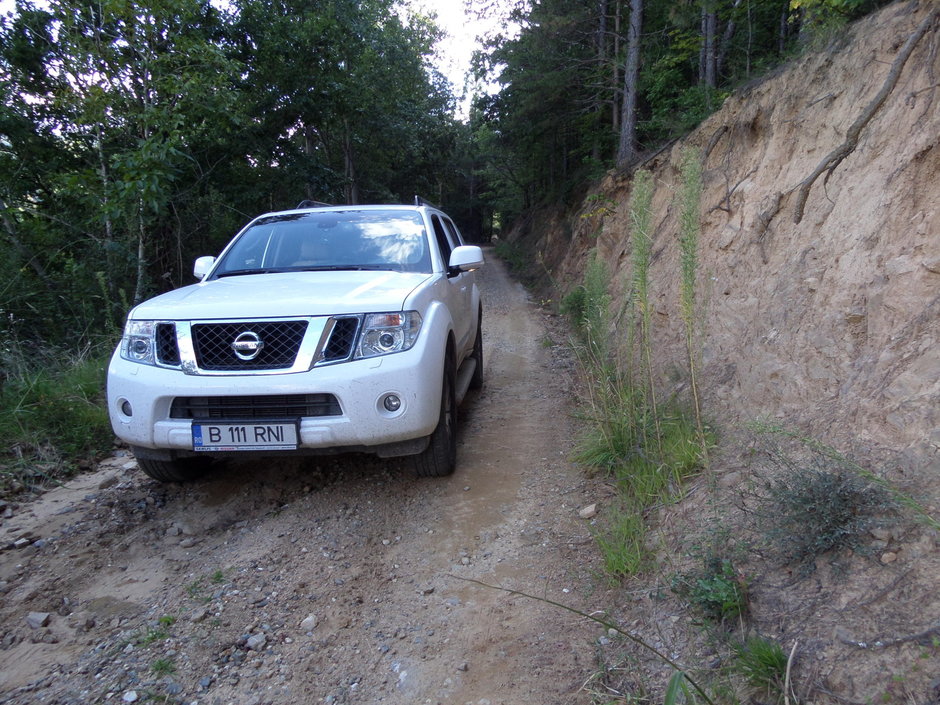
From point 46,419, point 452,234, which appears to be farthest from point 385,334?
point 46,419

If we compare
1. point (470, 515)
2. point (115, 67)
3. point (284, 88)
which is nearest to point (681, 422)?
point (470, 515)

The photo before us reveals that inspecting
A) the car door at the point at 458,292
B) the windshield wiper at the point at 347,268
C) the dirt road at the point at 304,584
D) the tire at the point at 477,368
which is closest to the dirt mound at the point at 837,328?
the dirt road at the point at 304,584

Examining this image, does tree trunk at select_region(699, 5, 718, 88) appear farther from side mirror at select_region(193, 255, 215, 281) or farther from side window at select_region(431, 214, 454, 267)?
side mirror at select_region(193, 255, 215, 281)

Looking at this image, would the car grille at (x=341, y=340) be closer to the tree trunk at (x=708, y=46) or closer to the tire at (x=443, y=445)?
the tire at (x=443, y=445)

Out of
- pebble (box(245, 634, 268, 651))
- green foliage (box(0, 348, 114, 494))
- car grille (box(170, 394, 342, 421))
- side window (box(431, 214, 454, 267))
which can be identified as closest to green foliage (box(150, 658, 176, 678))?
pebble (box(245, 634, 268, 651))

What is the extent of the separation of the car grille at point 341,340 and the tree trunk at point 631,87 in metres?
10.5

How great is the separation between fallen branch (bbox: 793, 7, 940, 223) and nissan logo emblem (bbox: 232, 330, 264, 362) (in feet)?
12.7

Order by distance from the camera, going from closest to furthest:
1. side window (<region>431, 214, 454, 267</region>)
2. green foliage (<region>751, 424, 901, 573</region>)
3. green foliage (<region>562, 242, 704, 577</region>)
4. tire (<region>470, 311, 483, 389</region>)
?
green foliage (<region>751, 424, 901, 573</region>)
green foliage (<region>562, 242, 704, 577</region>)
side window (<region>431, 214, 454, 267</region>)
tire (<region>470, 311, 483, 389</region>)

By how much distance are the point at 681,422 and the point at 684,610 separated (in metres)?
1.59

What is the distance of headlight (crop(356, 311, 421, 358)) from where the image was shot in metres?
3.54

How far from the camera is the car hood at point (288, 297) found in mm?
3525

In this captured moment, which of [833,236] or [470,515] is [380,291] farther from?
[833,236]

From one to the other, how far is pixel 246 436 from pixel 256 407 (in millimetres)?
172

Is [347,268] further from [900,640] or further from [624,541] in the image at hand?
[900,640]
